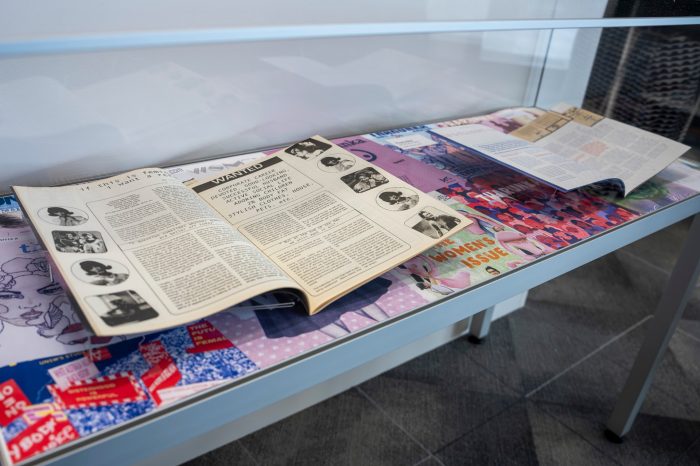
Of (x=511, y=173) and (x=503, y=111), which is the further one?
(x=503, y=111)

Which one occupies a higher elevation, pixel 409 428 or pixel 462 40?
pixel 462 40

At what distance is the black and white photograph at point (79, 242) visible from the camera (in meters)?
0.56

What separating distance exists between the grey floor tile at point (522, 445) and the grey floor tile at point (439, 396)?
0.10 ft

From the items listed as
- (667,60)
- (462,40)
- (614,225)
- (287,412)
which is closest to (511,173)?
(614,225)

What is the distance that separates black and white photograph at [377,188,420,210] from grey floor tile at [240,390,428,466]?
0.70 m

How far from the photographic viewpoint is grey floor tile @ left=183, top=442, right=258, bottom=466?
3.80 feet

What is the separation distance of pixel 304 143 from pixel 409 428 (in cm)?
76

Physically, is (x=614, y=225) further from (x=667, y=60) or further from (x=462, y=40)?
(x=667, y=60)

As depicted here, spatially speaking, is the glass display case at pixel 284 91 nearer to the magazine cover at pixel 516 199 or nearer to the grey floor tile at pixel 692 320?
the magazine cover at pixel 516 199

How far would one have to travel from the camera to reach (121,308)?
1.58ft

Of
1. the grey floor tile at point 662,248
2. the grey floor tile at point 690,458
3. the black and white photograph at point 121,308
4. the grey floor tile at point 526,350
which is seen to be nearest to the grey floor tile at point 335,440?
the grey floor tile at point 526,350

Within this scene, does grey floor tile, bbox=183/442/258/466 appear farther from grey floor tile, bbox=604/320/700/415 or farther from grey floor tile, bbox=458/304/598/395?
grey floor tile, bbox=604/320/700/415

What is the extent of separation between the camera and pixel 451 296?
0.61 metres

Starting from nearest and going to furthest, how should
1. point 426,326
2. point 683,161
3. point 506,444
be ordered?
point 426,326, point 683,161, point 506,444
